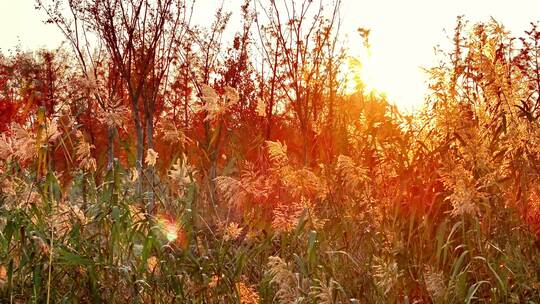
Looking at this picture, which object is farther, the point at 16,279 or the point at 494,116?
the point at 16,279

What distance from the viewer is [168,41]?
1515 cm

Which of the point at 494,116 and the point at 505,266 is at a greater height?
the point at 494,116

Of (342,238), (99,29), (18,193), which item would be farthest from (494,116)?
(99,29)

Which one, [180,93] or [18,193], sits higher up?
[180,93]

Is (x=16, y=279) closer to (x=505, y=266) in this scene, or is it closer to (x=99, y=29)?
(x=505, y=266)

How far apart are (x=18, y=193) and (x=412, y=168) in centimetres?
223

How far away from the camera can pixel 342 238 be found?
12.3 feet

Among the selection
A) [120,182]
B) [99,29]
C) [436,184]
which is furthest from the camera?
[99,29]

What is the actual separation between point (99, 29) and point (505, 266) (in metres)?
12.3

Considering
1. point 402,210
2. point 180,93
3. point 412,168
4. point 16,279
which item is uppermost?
point 180,93

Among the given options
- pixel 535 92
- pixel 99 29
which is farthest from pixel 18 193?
pixel 99 29

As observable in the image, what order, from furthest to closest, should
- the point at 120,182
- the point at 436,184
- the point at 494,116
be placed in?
the point at 120,182, the point at 436,184, the point at 494,116

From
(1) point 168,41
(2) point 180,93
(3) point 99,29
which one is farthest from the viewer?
(2) point 180,93

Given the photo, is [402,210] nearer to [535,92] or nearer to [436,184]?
[436,184]
